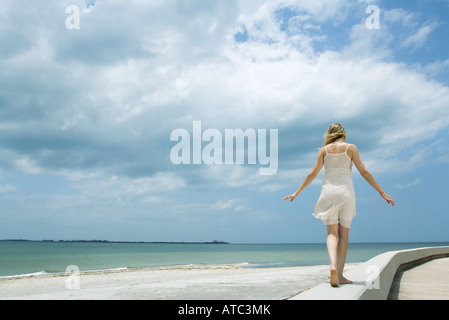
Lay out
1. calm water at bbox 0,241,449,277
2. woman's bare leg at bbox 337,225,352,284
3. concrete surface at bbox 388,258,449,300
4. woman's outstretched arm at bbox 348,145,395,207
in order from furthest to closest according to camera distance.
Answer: calm water at bbox 0,241,449,277, concrete surface at bbox 388,258,449,300, woman's outstretched arm at bbox 348,145,395,207, woman's bare leg at bbox 337,225,352,284

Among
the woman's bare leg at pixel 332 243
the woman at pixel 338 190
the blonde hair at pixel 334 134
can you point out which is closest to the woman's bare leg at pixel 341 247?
the woman at pixel 338 190

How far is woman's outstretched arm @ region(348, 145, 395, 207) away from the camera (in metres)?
4.41

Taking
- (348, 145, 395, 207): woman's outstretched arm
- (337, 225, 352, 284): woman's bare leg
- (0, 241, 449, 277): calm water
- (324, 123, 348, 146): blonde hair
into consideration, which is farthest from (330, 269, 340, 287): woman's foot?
(0, 241, 449, 277): calm water

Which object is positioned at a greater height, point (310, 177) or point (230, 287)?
point (310, 177)

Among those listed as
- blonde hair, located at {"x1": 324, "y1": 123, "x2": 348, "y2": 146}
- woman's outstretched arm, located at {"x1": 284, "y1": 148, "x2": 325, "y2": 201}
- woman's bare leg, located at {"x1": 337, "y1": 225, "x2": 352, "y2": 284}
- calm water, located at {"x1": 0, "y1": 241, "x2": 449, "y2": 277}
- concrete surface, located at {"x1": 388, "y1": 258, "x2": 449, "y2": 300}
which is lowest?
calm water, located at {"x1": 0, "y1": 241, "x2": 449, "y2": 277}

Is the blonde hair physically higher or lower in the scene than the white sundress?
higher

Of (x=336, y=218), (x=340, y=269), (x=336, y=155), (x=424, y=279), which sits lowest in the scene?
(x=424, y=279)

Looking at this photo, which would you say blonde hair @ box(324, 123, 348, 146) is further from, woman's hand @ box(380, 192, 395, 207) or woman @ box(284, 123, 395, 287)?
woman's hand @ box(380, 192, 395, 207)

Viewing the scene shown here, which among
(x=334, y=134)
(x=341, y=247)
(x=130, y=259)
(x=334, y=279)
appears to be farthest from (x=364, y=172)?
(x=130, y=259)
